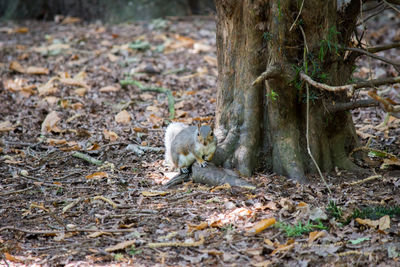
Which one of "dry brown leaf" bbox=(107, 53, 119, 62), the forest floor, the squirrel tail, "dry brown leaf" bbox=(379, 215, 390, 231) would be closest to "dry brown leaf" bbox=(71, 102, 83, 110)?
the forest floor

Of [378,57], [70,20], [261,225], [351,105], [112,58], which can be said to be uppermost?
[70,20]

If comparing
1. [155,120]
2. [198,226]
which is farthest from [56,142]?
[198,226]

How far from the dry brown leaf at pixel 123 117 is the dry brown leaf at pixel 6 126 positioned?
1529 mm

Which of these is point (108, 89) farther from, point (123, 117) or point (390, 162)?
point (390, 162)

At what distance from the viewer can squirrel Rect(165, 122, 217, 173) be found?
5090 millimetres

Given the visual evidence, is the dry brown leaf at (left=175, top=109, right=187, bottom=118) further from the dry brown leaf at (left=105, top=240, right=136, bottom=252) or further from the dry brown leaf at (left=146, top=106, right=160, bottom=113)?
the dry brown leaf at (left=105, top=240, right=136, bottom=252)

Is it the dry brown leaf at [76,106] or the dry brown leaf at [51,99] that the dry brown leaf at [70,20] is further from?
the dry brown leaf at [76,106]

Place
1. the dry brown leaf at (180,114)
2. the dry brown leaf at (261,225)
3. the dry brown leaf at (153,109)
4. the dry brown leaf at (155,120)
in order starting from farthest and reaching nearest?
the dry brown leaf at (153,109), the dry brown leaf at (180,114), the dry brown leaf at (155,120), the dry brown leaf at (261,225)

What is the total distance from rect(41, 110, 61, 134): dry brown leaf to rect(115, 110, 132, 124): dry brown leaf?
88 centimetres

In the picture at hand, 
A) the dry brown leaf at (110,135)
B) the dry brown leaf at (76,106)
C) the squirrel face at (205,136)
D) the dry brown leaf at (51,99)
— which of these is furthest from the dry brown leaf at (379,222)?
the dry brown leaf at (51,99)

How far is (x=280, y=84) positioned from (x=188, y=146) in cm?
131

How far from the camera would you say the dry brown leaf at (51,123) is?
6.85 meters

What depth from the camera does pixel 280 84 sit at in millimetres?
4758

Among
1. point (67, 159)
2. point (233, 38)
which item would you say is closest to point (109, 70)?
point (67, 159)
